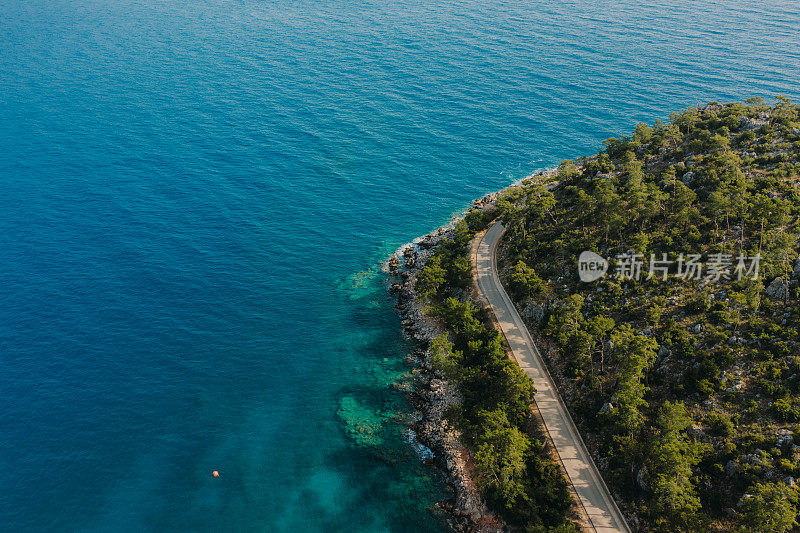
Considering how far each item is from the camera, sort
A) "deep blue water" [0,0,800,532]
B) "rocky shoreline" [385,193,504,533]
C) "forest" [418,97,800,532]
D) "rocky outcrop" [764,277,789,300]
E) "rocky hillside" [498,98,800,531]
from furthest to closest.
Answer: "rocky outcrop" [764,277,789,300], "deep blue water" [0,0,800,532], "rocky shoreline" [385,193,504,533], "forest" [418,97,800,532], "rocky hillside" [498,98,800,531]

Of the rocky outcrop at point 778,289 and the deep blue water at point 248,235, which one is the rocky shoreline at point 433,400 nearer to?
the deep blue water at point 248,235

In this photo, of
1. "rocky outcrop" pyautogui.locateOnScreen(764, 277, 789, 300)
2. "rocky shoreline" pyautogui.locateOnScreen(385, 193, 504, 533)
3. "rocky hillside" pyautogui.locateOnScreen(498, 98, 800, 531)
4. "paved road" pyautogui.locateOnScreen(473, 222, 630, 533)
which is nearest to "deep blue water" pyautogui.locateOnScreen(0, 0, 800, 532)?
"rocky shoreline" pyautogui.locateOnScreen(385, 193, 504, 533)

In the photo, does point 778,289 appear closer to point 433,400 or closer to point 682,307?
point 682,307

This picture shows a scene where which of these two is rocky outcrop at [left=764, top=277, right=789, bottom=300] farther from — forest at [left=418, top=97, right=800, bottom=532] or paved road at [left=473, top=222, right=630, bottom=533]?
paved road at [left=473, top=222, right=630, bottom=533]

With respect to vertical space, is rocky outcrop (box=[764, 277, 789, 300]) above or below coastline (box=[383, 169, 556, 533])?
above

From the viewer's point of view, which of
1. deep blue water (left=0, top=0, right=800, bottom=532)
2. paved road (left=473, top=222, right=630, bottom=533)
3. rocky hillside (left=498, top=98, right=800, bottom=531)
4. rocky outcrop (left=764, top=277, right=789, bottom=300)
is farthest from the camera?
rocky outcrop (left=764, top=277, right=789, bottom=300)

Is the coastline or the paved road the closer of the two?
the paved road
